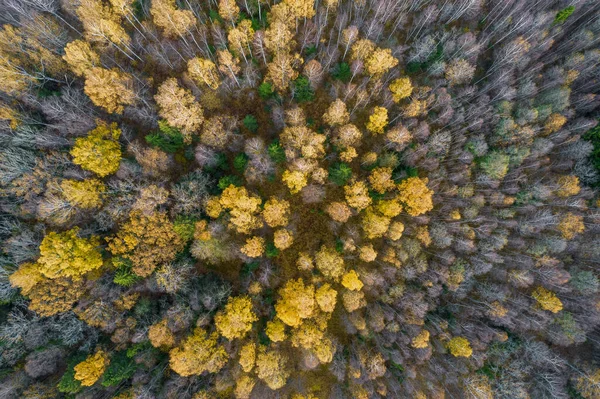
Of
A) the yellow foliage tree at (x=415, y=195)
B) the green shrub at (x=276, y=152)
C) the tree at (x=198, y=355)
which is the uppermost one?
the green shrub at (x=276, y=152)

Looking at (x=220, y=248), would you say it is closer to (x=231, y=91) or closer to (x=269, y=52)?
(x=231, y=91)

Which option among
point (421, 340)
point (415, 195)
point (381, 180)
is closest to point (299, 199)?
point (381, 180)

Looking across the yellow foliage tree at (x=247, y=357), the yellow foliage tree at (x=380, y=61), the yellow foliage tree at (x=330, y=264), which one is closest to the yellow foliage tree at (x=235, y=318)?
the yellow foliage tree at (x=247, y=357)

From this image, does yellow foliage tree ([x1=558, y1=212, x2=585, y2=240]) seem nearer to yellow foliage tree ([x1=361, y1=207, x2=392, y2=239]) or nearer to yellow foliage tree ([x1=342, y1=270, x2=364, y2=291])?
yellow foliage tree ([x1=361, y1=207, x2=392, y2=239])


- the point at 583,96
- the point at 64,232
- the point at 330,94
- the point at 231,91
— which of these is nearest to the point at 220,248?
the point at 64,232

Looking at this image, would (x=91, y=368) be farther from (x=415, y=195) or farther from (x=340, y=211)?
(x=415, y=195)

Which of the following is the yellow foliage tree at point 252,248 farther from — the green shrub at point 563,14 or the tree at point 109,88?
the green shrub at point 563,14
